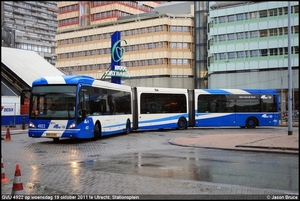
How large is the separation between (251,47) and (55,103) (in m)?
47.8

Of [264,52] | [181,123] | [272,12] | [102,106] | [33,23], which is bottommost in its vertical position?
[181,123]

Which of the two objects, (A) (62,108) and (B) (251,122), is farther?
(B) (251,122)

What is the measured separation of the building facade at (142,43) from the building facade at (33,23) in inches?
1460

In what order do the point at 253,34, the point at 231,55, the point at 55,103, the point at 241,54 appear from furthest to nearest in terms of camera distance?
the point at 231,55
the point at 241,54
the point at 253,34
the point at 55,103

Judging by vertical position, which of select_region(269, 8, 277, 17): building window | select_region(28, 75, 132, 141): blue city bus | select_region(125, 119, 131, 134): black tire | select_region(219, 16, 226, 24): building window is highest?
select_region(219, 16, 226, 24): building window

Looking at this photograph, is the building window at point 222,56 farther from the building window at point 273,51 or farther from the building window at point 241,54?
the building window at point 273,51

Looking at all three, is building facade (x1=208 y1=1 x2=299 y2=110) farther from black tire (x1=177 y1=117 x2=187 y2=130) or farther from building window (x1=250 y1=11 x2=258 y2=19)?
black tire (x1=177 y1=117 x2=187 y2=130)

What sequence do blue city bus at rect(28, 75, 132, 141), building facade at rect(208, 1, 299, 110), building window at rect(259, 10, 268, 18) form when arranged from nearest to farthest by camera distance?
blue city bus at rect(28, 75, 132, 141)
building facade at rect(208, 1, 299, 110)
building window at rect(259, 10, 268, 18)

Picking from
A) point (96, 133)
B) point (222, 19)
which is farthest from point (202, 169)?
point (222, 19)

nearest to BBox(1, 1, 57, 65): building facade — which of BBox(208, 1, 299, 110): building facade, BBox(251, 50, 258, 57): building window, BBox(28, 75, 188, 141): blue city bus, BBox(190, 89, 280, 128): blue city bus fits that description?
BBox(208, 1, 299, 110): building facade

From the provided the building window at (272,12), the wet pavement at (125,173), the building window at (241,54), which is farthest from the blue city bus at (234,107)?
the building window at (241,54)

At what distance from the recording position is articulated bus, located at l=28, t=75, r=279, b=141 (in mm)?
17203

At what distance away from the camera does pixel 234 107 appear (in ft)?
95.5

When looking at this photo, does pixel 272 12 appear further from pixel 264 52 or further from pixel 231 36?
pixel 231 36
